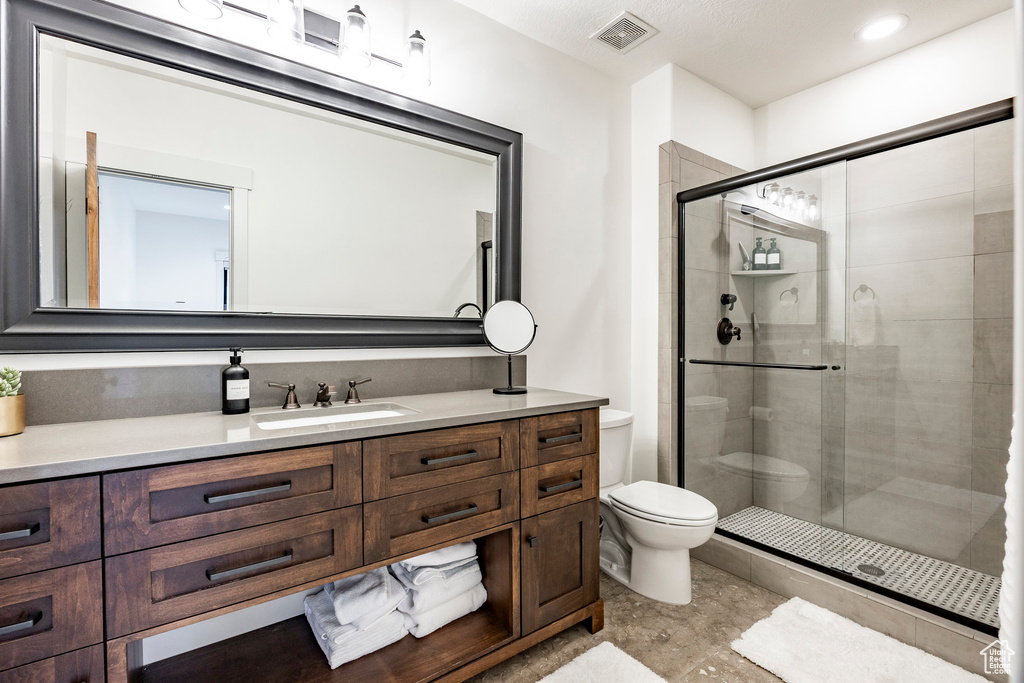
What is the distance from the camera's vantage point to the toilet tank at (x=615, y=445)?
2.21m

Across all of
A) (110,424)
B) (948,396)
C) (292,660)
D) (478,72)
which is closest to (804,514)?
(948,396)

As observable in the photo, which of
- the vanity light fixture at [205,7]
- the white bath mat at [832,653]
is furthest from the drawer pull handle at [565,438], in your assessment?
the vanity light fixture at [205,7]

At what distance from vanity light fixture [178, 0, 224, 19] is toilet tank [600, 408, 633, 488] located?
78.2 inches

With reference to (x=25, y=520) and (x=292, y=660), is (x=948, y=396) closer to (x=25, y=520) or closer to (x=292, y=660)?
(x=292, y=660)

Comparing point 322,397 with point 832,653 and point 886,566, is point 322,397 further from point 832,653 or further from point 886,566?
point 886,566

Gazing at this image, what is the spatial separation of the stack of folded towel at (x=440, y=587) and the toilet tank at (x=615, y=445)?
77cm

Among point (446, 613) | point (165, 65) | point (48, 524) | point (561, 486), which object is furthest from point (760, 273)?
point (48, 524)

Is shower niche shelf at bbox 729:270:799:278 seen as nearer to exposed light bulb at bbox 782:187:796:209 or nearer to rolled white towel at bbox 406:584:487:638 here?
exposed light bulb at bbox 782:187:796:209

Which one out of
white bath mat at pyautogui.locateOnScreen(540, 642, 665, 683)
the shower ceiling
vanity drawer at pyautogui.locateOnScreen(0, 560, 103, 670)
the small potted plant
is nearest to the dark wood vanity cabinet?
vanity drawer at pyautogui.locateOnScreen(0, 560, 103, 670)

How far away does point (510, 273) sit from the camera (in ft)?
6.97

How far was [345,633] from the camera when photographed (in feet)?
4.86

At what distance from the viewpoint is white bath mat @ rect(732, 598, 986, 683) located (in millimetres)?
1586

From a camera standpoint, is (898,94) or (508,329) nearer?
(508,329)

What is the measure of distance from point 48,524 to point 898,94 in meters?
3.61
